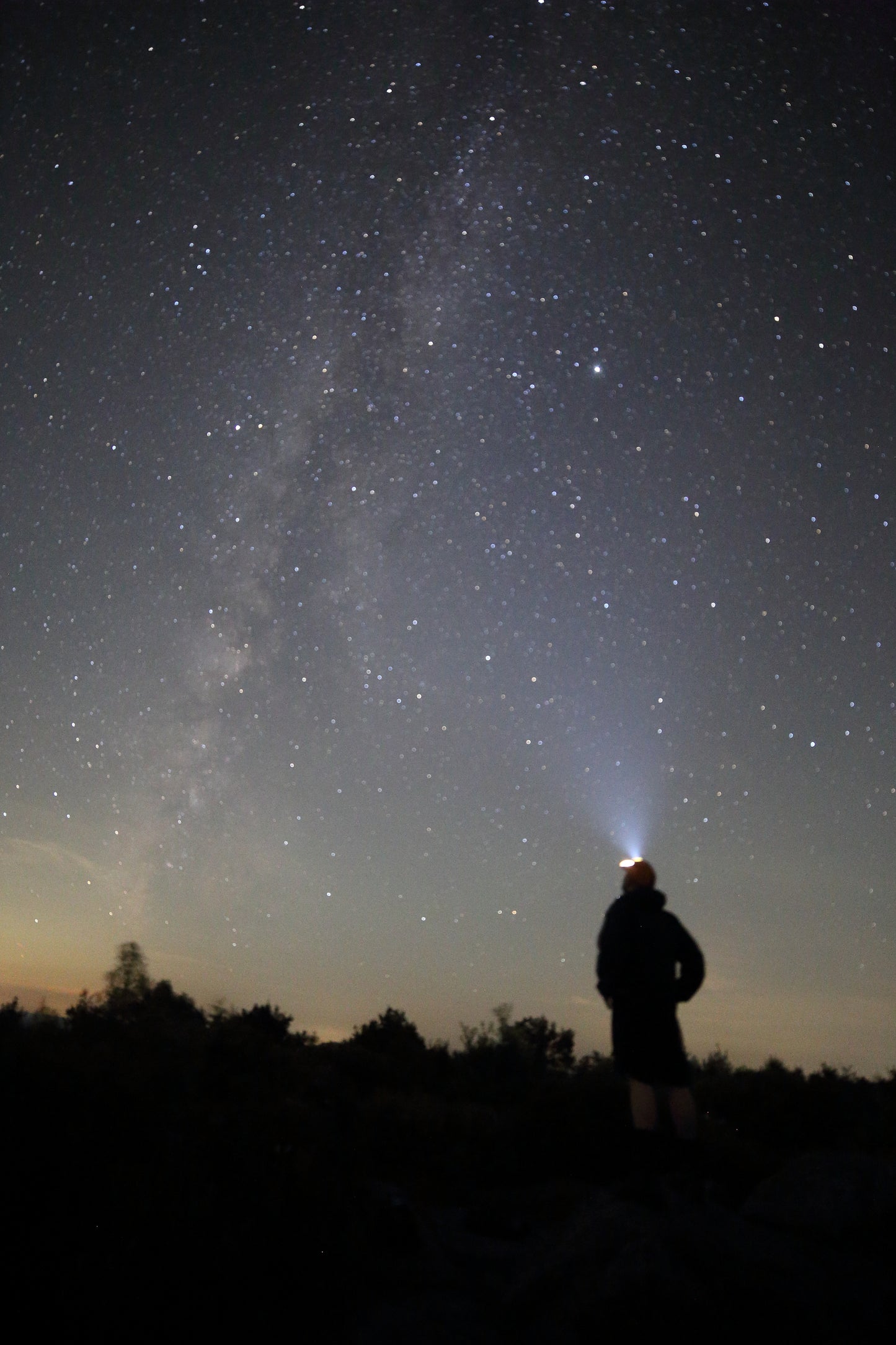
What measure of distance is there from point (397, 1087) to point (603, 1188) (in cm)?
528

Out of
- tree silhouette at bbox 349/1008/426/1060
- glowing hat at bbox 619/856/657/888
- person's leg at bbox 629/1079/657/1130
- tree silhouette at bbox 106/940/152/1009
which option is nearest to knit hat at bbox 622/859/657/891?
glowing hat at bbox 619/856/657/888

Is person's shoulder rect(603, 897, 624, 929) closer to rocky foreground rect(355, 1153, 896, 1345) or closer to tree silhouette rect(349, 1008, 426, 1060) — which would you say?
rocky foreground rect(355, 1153, 896, 1345)

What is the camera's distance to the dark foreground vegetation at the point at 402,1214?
364 centimetres

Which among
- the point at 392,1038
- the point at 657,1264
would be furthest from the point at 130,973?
the point at 657,1264

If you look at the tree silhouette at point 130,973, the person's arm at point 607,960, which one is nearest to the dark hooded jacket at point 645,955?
the person's arm at point 607,960

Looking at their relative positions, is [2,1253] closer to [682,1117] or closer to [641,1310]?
[641,1310]

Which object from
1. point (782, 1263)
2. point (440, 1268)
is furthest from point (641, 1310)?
point (440, 1268)

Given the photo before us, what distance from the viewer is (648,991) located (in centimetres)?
607

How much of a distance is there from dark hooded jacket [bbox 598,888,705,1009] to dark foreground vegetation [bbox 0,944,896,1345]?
105 cm

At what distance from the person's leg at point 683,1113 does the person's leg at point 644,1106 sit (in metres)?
0.13

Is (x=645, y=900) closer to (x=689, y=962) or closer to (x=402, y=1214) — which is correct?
(x=689, y=962)

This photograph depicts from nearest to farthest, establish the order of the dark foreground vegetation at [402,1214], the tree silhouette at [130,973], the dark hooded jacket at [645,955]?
the dark foreground vegetation at [402,1214] < the dark hooded jacket at [645,955] < the tree silhouette at [130,973]

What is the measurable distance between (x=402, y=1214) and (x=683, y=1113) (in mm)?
2037

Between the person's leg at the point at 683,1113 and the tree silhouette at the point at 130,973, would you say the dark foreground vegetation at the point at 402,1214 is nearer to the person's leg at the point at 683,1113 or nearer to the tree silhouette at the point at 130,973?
the person's leg at the point at 683,1113
